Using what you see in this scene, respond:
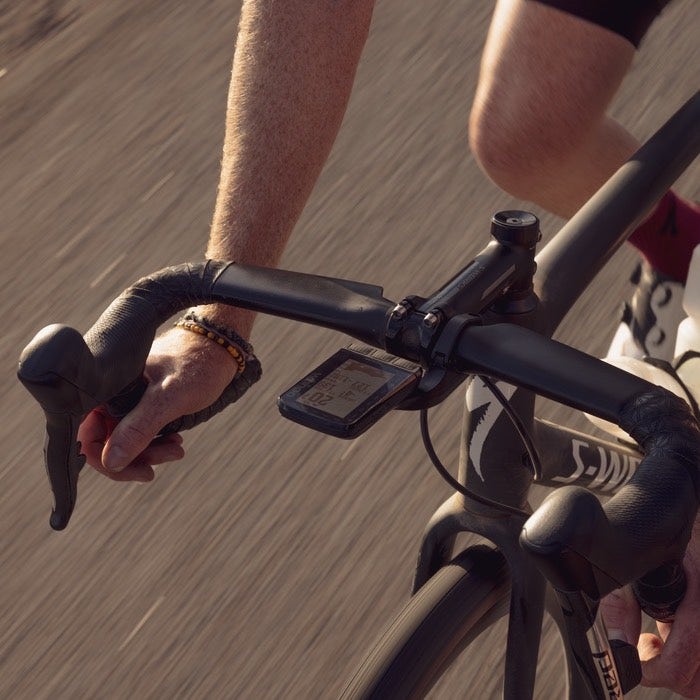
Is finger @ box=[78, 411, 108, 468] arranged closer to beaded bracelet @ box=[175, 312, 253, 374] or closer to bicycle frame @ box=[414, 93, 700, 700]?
beaded bracelet @ box=[175, 312, 253, 374]

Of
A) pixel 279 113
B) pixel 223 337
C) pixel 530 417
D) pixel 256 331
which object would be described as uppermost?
pixel 279 113

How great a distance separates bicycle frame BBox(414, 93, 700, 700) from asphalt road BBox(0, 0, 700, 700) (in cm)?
69

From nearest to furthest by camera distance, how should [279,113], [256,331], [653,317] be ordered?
[279,113] → [653,317] → [256,331]

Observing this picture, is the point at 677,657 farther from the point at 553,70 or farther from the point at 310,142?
the point at 553,70

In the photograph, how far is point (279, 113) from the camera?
1748mm

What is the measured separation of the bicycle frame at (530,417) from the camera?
1500mm

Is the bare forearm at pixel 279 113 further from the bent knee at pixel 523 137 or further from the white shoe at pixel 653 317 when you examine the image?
the white shoe at pixel 653 317

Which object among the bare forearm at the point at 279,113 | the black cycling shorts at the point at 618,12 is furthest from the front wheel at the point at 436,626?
the black cycling shorts at the point at 618,12

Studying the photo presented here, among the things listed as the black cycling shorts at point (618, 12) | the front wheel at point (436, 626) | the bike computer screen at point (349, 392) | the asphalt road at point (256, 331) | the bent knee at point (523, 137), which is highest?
the bike computer screen at point (349, 392)

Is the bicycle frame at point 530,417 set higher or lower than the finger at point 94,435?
lower

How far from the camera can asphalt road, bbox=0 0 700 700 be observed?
2.54m

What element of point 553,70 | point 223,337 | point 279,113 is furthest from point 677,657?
point 553,70

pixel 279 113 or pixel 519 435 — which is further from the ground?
pixel 279 113

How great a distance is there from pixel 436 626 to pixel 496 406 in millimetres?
272
